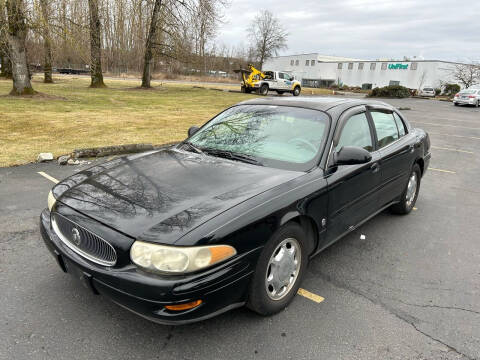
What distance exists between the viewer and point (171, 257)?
2.01 meters

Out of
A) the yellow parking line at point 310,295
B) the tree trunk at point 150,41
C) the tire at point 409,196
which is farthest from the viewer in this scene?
the tree trunk at point 150,41

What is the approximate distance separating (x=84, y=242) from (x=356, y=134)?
2.59 m

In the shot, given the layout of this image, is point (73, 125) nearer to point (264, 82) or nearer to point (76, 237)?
point (76, 237)

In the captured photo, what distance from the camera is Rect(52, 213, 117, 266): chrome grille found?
2.18 m

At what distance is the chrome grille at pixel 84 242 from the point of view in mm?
2178

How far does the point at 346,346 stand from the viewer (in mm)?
2338

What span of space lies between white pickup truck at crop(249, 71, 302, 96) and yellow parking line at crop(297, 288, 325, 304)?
26409 millimetres

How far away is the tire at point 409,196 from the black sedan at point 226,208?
0.81m

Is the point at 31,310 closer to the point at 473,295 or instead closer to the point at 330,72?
the point at 473,295

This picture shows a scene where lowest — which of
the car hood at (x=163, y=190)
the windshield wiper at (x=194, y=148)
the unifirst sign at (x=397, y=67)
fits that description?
the car hood at (x=163, y=190)

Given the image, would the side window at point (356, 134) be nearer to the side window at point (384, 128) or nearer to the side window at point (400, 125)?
the side window at point (384, 128)

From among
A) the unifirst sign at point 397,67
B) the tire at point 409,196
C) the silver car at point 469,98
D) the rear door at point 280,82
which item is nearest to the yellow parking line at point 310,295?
the tire at point 409,196

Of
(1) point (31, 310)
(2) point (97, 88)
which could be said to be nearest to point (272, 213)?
(1) point (31, 310)

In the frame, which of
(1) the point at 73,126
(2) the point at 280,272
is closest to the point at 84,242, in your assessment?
(2) the point at 280,272
